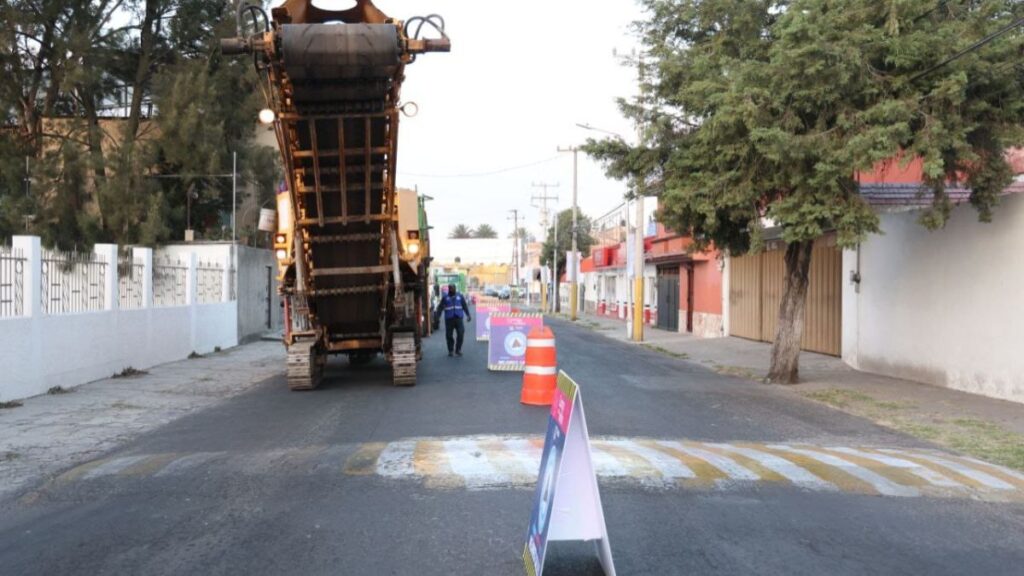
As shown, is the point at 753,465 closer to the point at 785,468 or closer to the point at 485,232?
the point at 785,468

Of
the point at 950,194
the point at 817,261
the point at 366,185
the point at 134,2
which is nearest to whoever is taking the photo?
the point at 366,185

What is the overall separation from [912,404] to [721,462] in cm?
638

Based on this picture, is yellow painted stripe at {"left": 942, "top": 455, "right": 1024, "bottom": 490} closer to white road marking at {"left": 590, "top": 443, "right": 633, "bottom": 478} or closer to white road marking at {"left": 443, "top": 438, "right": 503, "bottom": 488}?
white road marking at {"left": 590, "top": 443, "right": 633, "bottom": 478}

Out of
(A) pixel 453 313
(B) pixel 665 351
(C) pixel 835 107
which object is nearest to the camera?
(C) pixel 835 107

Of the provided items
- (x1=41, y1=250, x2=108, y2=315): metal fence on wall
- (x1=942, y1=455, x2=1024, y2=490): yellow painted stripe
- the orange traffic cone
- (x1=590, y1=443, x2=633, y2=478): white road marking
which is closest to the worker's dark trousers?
(x1=41, y1=250, x2=108, y2=315): metal fence on wall

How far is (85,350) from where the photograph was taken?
14711 mm

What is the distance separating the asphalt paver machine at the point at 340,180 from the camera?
10.0m

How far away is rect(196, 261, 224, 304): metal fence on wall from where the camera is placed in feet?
70.8

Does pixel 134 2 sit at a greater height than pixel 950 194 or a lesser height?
greater

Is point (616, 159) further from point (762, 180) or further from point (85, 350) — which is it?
point (85, 350)

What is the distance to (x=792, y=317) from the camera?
15859 mm

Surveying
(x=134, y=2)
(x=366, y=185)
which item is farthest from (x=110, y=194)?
(x=366, y=185)

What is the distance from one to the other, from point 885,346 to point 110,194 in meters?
23.7

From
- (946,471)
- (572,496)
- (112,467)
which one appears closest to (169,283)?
(112,467)
